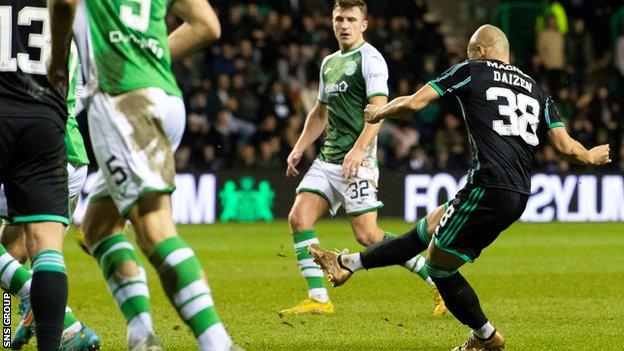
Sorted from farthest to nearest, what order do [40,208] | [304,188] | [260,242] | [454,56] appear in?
[454,56], [260,242], [304,188], [40,208]

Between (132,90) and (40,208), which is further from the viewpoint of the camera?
(40,208)

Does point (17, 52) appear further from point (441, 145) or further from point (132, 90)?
point (441, 145)

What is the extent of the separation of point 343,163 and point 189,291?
4207 mm

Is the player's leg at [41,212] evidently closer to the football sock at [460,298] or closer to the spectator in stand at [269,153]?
the football sock at [460,298]

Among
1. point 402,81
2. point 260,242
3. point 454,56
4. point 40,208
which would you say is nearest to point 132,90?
point 40,208

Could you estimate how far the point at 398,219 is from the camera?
798 inches

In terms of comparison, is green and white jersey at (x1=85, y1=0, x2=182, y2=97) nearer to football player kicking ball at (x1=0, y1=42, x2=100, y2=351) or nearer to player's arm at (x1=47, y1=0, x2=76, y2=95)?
player's arm at (x1=47, y1=0, x2=76, y2=95)

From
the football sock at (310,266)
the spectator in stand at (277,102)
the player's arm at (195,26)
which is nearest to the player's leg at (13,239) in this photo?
the player's arm at (195,26)

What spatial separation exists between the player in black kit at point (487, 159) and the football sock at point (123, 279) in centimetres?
199

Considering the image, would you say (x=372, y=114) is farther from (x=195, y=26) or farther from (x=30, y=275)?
(x=30, y=275)

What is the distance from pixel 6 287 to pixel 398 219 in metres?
13.7

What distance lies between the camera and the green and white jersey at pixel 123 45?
17.4 ft

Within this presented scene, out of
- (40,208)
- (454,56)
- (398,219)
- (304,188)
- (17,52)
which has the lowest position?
(398,219)

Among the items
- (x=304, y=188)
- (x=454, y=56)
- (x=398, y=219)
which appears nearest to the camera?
(x=304, y=188)
